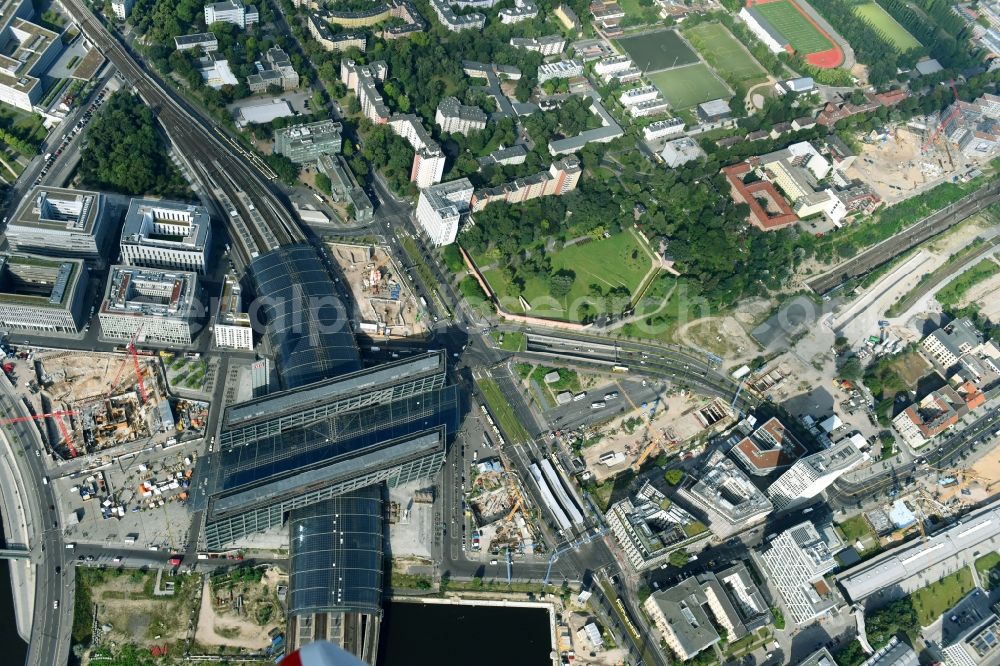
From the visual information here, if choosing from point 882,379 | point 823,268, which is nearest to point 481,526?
point 882,379

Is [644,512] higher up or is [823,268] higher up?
[823,268]

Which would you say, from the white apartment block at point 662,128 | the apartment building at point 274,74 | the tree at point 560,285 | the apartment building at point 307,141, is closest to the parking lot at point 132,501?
the apartment building at point 307,141

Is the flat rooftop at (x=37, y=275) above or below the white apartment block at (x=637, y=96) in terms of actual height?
below

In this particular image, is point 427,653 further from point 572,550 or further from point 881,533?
point 881,533

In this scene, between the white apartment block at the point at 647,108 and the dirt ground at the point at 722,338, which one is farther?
the white apartment block at the point at 647,108

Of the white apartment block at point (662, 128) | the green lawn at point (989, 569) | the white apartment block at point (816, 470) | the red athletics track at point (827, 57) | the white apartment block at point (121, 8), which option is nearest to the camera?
the white apartment block at point (816, 470)

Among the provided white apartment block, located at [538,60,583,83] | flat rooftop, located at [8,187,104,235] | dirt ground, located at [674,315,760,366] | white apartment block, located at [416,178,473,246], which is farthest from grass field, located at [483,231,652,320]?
flat rooftop, located at [8,187,104,235]

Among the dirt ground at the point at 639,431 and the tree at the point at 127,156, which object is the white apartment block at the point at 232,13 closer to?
the tree at the point at 127,156

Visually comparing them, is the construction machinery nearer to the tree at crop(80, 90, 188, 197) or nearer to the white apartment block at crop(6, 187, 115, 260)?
the white apartment block at crop(6, 187, 115, 260)
